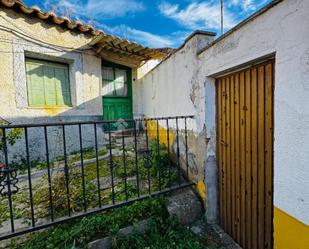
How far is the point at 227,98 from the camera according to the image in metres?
2.18

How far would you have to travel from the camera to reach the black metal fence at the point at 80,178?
173 centimetres

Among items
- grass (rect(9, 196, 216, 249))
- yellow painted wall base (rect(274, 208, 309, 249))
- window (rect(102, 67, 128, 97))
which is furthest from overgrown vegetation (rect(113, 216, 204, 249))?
window (rect(102, 67, 128, 97))

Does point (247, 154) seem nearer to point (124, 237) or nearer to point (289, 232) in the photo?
point (289, 232)

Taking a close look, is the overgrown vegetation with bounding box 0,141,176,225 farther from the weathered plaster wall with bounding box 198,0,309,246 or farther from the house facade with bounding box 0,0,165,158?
the house facade with bounding box 0,0,165,158

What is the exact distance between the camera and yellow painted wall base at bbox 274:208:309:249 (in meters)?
1.26

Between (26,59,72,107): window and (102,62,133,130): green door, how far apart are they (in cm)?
123

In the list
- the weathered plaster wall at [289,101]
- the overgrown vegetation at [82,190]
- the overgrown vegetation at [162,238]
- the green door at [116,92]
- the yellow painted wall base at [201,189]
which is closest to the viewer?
the weathered plaster wall at [289,101]

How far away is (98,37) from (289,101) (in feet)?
15.9

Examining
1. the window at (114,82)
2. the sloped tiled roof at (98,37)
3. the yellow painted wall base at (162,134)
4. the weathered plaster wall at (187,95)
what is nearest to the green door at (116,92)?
the window at (114,82)

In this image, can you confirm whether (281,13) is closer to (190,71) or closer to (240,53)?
(240,53)

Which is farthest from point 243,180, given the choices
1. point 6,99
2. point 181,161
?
point 6,99

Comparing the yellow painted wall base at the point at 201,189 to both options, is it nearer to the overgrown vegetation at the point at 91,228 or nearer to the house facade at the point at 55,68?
the overgrown vegetation at the point at 91,228

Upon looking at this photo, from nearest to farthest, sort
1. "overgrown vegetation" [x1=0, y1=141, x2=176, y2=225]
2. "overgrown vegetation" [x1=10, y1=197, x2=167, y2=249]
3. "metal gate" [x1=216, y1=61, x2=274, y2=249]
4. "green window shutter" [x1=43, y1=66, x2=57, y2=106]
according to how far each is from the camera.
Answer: "metal gate" [x1=216, y1=61, x2=274, y2=249] < "overgrown vegetation" [x1=10, y1=197, x2=167, y2=249] < "overgrown vegetation" [x1=0, y1=141, x2=176, y2=225] < "green window shutter" [x1=43, y1=66, x2=57, y2=106]

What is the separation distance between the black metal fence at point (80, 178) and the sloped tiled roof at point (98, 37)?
273 cm
